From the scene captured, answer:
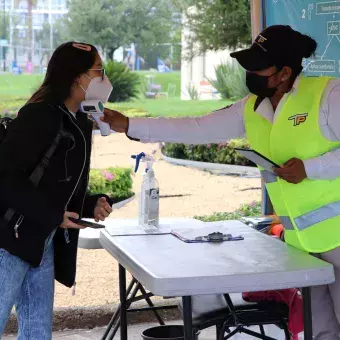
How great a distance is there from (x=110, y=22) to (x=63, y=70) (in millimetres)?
8019

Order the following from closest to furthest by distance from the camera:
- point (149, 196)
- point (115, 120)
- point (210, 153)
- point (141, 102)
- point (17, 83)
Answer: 1. point (115, 120)
2. point (149, 196)
3. point (17, 83)
4. point (141, 102)
5. point (210, 153)

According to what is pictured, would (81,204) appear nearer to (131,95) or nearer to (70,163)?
(70,163)

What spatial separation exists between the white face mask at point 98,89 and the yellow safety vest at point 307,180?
61 centimetres

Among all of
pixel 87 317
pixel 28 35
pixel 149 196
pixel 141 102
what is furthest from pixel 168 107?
pixel 149 196

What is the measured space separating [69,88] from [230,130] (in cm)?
78

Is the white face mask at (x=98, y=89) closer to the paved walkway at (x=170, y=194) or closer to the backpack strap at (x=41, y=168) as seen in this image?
the backpack strap at (x=41, y=168)

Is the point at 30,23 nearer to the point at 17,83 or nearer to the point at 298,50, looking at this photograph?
the point at 17,83

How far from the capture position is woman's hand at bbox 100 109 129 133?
332cm

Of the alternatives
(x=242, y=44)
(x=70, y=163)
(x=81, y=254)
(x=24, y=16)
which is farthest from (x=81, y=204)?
(x=242, y=44)

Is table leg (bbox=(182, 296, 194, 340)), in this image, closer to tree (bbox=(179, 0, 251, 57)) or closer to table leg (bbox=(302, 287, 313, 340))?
table leg (bbox=(302, 287, 313, 340))

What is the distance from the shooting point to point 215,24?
1270cm

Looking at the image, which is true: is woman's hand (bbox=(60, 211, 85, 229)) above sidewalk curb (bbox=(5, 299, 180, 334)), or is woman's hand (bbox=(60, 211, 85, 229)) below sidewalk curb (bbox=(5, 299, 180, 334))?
above

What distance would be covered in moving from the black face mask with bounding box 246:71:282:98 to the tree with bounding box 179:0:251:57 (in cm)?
904

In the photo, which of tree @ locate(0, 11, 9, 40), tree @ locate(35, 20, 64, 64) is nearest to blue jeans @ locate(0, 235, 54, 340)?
tree @ locate(35, 20, 64, 64)
